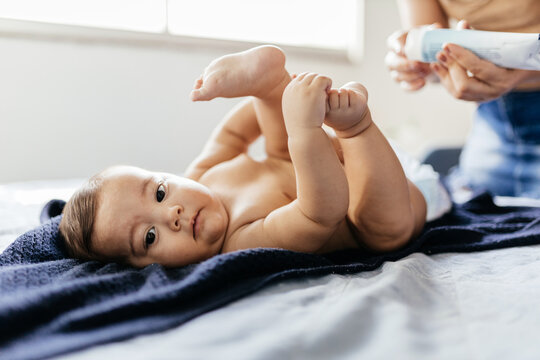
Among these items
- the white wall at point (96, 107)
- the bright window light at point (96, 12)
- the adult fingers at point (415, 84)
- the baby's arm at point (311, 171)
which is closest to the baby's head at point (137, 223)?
the baby's arm at point (311, 171)

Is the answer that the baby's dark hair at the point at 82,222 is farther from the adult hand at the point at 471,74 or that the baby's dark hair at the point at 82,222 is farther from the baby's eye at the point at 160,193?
the adult hand at the point at 471,74

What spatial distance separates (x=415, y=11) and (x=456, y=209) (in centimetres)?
61

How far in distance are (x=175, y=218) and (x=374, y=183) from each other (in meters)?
0.31

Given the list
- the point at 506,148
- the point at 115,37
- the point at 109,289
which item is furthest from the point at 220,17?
the point at 109,289

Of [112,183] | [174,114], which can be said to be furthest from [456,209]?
[174,114]

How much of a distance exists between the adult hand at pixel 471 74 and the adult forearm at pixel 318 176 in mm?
392

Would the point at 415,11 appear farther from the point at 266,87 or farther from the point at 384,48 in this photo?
the point at 384,48

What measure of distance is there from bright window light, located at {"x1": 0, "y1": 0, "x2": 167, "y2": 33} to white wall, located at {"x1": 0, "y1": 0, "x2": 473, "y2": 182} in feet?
0.43

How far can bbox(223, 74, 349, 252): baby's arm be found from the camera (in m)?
0.64

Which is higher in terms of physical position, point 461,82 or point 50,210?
point 461,82

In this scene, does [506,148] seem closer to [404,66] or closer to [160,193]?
[404,66]

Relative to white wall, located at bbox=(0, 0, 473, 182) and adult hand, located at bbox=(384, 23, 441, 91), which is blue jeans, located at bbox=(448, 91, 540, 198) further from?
white wall, located at bbox=(0, 0, 473, 182)

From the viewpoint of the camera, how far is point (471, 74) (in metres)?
0.93

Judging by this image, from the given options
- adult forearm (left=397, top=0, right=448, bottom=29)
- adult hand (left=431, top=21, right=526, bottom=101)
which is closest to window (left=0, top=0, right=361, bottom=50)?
adult forearm (left=397, top=0, right=448, bottom=29)
